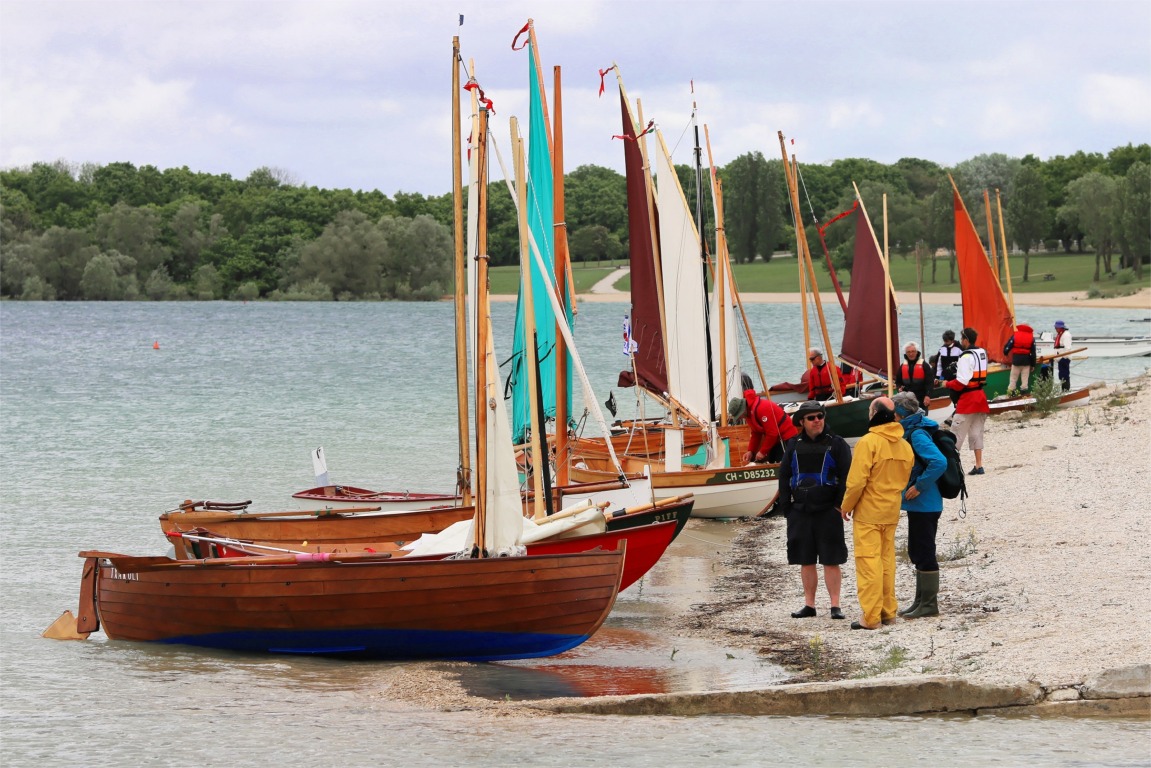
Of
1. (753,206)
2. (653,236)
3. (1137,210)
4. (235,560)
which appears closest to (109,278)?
(753,206)

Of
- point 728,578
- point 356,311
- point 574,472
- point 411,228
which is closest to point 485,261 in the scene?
point 728,578

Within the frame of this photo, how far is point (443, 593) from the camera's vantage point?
1022 centimetres

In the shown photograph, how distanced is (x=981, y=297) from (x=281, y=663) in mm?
19325

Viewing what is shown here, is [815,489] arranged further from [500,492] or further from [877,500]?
[500,492]

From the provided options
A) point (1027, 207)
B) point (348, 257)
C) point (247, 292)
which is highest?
point (1027, 207)

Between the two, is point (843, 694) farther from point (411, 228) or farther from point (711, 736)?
point (411, 228)

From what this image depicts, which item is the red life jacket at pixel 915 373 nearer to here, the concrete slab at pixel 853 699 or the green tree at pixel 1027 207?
the concrete slab at pixel 853 699

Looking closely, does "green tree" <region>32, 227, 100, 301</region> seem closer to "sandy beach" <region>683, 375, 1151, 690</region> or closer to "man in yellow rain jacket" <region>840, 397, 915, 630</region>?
"sandy beach" <region>683, 375, 1151, 690</region>

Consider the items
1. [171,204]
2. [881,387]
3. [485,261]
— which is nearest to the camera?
[485,261]

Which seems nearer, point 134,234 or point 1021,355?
point 1021,355

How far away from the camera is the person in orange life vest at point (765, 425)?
15.5m

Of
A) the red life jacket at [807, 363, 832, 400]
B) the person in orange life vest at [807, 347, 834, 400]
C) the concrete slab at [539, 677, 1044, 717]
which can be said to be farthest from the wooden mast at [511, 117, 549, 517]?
the red life jacket at [807, 363, 832, 400]

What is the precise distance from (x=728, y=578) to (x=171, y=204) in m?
128

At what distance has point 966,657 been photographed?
8.63 meters
